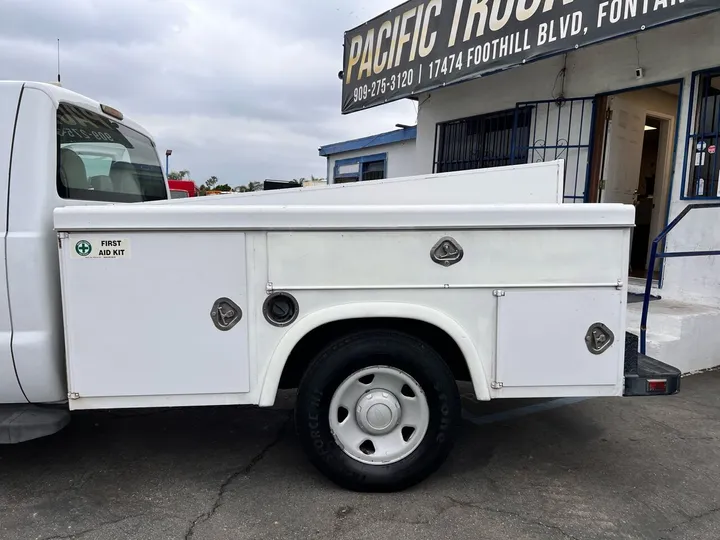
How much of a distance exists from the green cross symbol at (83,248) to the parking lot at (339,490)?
53.7 inches

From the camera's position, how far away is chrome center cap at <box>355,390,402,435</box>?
111 inches

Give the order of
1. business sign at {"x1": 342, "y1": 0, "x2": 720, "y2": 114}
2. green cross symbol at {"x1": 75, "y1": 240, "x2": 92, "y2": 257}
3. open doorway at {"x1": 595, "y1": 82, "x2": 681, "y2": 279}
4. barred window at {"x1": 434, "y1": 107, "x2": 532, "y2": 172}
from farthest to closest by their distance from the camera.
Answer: barred window at {"x1": 434, "y1": 107, "x2": 532, "y2": 172}, open doorway at {"x1": 595, "y1": 82, "x2": 681, "y2": 279}, business sign at {"x1": 342, "y1": 0, "x2": 720, "y2": 114}, green cross symbol at {"x1": 75, "y1": 240, "x2": 92, "y2": 257}

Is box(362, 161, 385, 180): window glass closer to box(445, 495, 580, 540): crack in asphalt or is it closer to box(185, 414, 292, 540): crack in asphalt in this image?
box(185, 414, 292, 540): crack in asphalt

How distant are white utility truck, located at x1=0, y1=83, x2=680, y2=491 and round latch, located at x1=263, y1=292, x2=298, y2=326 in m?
0.01

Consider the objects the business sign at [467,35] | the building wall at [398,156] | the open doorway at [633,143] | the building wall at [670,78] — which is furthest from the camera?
the building wall at [398,156]

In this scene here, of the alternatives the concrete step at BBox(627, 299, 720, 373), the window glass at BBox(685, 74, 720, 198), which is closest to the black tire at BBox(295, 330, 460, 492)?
the concrete step at BBox(627, 299, 720, 373)

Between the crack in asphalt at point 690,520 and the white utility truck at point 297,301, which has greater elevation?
the white utility truck at point 297,301

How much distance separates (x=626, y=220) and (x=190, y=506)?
2715 millimetres

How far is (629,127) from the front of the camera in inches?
283

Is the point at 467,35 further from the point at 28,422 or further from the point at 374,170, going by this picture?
the point at 28,422

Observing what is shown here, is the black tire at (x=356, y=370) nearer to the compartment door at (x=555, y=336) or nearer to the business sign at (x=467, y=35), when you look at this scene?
the compartment door at (x=555, y=336)

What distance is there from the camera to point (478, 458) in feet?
11.3

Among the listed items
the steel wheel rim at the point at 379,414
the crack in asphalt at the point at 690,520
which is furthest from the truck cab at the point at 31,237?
the crack in asphalt at the point at 690,520

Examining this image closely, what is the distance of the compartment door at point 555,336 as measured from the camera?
8.96ft
